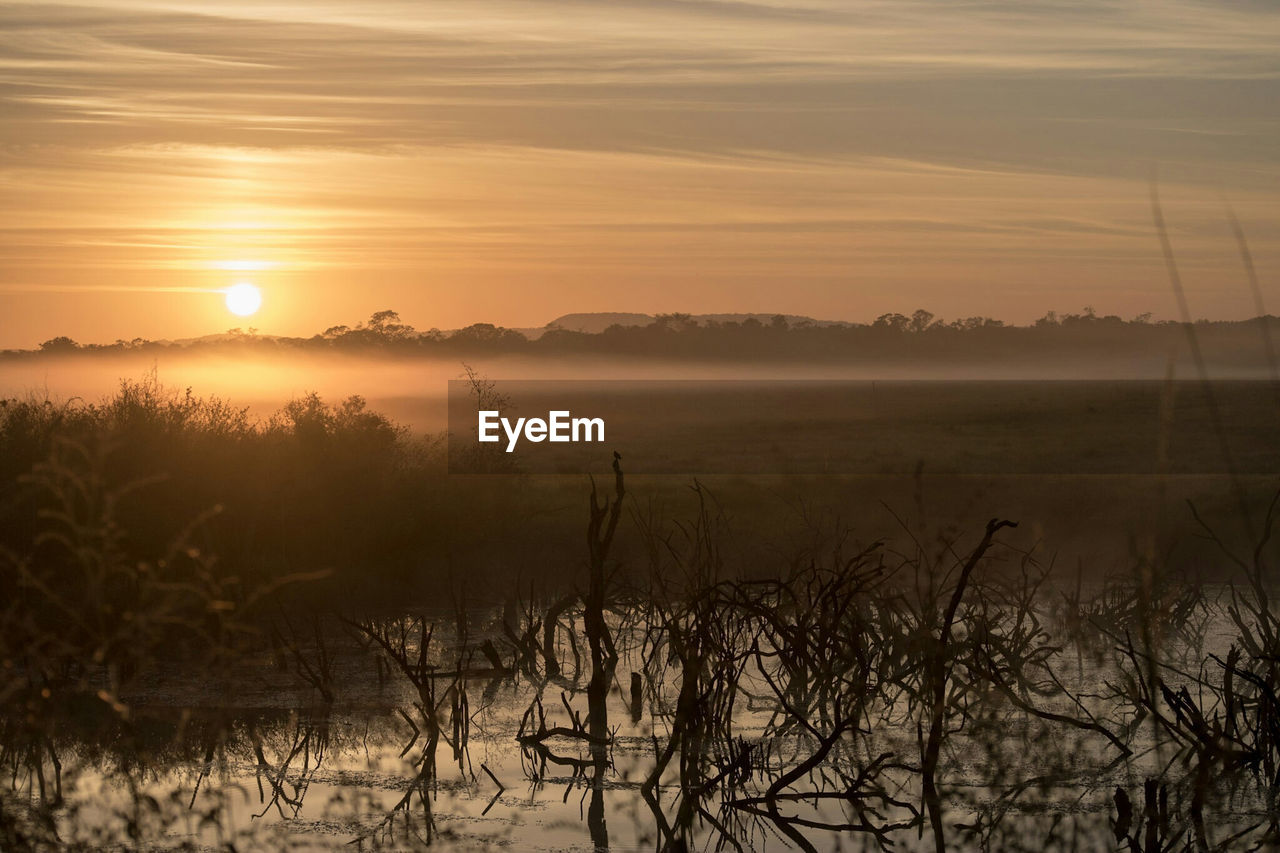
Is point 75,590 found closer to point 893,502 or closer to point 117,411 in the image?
point 117,411

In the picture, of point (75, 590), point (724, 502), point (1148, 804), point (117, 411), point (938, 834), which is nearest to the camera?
point (1148, 804)

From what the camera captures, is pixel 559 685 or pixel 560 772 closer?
pixel 560 772

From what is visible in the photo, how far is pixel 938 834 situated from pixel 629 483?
19402mm

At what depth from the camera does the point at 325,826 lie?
6.78m

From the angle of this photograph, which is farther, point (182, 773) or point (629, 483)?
point (629, 483)

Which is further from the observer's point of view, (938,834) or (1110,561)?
(1110,561)

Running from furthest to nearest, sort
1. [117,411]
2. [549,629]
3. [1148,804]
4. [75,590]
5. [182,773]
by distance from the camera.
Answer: [117,411] < [75,590] < [549,629] < [182,773] < [1148,804]

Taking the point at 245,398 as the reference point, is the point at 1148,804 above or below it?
below

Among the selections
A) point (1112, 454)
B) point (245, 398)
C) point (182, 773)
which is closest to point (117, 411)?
point (245, 398)

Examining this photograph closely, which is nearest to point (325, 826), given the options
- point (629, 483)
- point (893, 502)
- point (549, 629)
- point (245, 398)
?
point (549, 629)

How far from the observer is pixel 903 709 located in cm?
902

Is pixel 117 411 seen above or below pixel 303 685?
above

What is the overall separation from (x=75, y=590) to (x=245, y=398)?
5.21 m

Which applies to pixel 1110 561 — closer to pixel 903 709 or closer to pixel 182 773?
pixel 903 709
